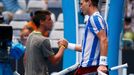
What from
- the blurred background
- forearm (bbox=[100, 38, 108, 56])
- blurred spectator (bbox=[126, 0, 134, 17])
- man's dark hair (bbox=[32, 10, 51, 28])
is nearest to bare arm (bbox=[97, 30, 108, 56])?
forearm (bbox=[100, 38, 108, 56])

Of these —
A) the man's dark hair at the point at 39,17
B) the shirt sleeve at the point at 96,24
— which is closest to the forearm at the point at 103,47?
the shirt sleeve at the point at 96,24

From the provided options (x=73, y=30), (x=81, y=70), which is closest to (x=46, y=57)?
(x=81, y=70)

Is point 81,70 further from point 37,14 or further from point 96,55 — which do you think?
point 37,14

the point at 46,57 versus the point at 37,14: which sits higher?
the point at 37,14

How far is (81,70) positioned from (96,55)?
28 cm

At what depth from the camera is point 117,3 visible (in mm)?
9773

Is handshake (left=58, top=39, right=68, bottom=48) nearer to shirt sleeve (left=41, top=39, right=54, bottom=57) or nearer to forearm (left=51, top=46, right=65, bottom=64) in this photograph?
forearm (left=51, top=46, right=65, bottom=64)

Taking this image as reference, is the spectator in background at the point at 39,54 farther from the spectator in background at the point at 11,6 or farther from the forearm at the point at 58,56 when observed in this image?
the spectator in background at the point at 11,6

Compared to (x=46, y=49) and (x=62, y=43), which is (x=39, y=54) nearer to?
(x=46, y=49)

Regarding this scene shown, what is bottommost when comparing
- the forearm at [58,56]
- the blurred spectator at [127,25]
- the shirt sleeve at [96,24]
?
the blurred spectator at [127,25]

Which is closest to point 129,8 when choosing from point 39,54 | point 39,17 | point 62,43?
point 39,17

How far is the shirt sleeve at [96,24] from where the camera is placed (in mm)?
7375

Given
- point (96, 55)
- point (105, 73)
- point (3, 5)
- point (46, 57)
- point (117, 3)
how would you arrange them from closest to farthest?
point (105, 73) < point (96, 55) < point (46, 57) < point (117, 3) < point (3, 5)

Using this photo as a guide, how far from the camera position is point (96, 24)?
7410 millimetres
